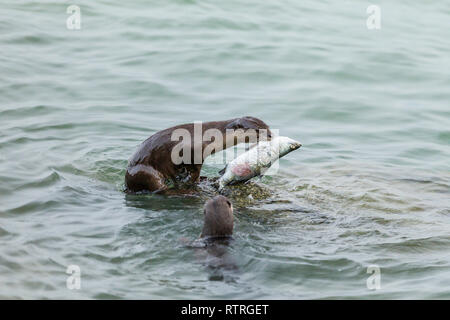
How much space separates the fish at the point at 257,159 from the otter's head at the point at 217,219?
1.36 metres

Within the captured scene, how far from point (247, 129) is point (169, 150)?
2.65ft

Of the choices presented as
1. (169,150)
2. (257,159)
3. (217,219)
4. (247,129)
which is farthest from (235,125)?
(217,219)

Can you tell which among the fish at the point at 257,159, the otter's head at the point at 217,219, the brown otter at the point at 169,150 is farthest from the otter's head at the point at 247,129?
the otter's head at the point at 217,219

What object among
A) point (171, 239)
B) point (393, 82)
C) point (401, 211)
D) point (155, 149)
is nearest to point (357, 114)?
point (393, 82)

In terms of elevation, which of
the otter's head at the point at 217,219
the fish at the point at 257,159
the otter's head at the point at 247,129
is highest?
the otter's head at the point at 247,129

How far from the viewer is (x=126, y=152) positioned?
9.12 m

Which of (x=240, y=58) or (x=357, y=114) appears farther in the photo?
(x=240, y=58)

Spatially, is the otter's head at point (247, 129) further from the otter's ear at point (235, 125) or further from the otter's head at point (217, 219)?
the otter's head at point (217, 219)

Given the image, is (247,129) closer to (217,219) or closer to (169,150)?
(169,150)

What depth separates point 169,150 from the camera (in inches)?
292

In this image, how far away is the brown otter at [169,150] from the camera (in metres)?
7.44

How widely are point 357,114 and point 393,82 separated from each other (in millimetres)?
1820

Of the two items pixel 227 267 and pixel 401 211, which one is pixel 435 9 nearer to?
pixel 401 211

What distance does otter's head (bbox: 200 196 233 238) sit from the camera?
20.3 ft
